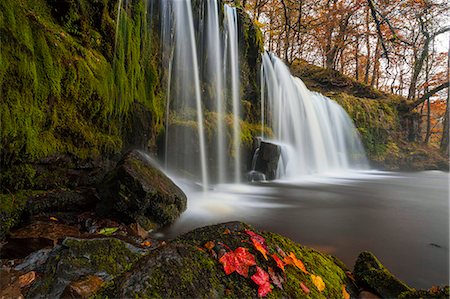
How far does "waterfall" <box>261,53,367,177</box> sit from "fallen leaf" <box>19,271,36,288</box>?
25.3ft

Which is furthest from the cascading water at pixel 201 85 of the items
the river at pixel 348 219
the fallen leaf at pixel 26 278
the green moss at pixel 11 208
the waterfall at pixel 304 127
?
the fallen leaf at pixel 26 278

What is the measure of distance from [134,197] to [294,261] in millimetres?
2528

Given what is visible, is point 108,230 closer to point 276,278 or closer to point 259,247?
point 259,247

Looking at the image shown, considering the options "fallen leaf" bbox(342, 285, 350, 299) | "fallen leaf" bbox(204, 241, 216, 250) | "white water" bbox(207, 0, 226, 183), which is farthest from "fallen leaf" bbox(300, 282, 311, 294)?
"white water" bbox(207, 0, 226, 183)

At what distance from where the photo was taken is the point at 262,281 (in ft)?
4.02

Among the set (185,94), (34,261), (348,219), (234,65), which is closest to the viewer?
(34,261)

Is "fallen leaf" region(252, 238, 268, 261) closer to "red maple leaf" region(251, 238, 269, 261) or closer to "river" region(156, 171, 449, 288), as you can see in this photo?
"red maple leaf" region(251, 238, 269, 261)

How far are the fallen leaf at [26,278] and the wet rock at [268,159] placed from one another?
6.88 m

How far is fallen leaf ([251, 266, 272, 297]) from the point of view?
118 centimetres

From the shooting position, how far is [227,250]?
4.39 feet

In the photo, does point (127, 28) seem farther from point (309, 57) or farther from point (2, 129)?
point (309, 57)

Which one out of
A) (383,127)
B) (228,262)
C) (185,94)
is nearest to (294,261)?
(228,262)

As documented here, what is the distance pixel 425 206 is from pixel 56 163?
8010 mm

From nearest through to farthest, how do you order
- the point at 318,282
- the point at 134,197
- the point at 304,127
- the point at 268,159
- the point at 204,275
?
the point at 204,275 → the point at 318,282 → the point at 134,197 → the point at 268,159 → the point at 304,127
